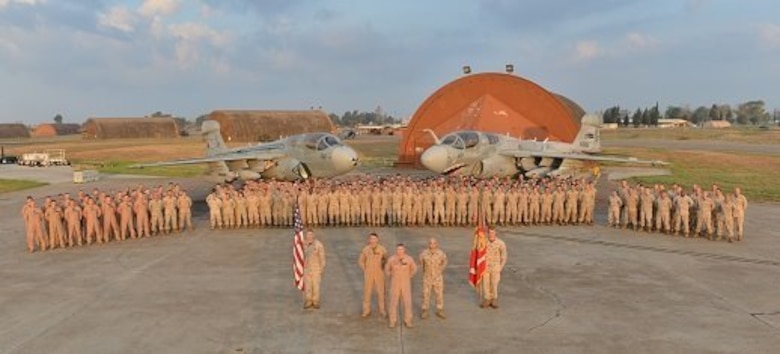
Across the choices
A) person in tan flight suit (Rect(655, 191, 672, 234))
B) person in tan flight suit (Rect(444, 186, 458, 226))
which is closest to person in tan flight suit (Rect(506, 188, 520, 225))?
person in tan flight suit (Rect(444, 186, 458, 226))

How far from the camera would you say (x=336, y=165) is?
20.1 metres

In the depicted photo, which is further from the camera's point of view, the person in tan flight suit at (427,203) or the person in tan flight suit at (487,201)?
the person in tan flight suit at (427,203)

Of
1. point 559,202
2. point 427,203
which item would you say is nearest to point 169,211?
point 427,203

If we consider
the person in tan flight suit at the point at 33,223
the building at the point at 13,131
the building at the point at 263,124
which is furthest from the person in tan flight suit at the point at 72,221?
the building at the point at 13,131

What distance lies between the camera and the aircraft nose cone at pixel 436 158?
19.0 metres

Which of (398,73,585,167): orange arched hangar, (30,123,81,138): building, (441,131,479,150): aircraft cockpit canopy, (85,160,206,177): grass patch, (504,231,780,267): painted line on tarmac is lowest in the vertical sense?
(504,231,780,267): painted line on tarmac

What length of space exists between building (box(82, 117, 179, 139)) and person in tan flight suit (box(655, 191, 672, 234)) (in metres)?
78.0

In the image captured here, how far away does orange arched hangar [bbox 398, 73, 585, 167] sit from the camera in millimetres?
28922

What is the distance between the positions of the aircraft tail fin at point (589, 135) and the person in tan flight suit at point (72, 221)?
19.6m

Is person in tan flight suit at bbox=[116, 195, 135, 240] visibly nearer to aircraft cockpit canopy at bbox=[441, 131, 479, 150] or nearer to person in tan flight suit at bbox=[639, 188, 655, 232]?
aircraft cockpit canopy at bbox=[441, 131, 479, 150]

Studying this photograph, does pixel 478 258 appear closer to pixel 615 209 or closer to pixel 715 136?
pixel 615 209

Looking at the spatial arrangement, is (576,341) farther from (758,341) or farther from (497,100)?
(497,100)

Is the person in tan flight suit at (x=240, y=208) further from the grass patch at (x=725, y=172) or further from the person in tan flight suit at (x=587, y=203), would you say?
the grass patch at (x=725, y=172)

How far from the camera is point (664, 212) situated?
15.6m
